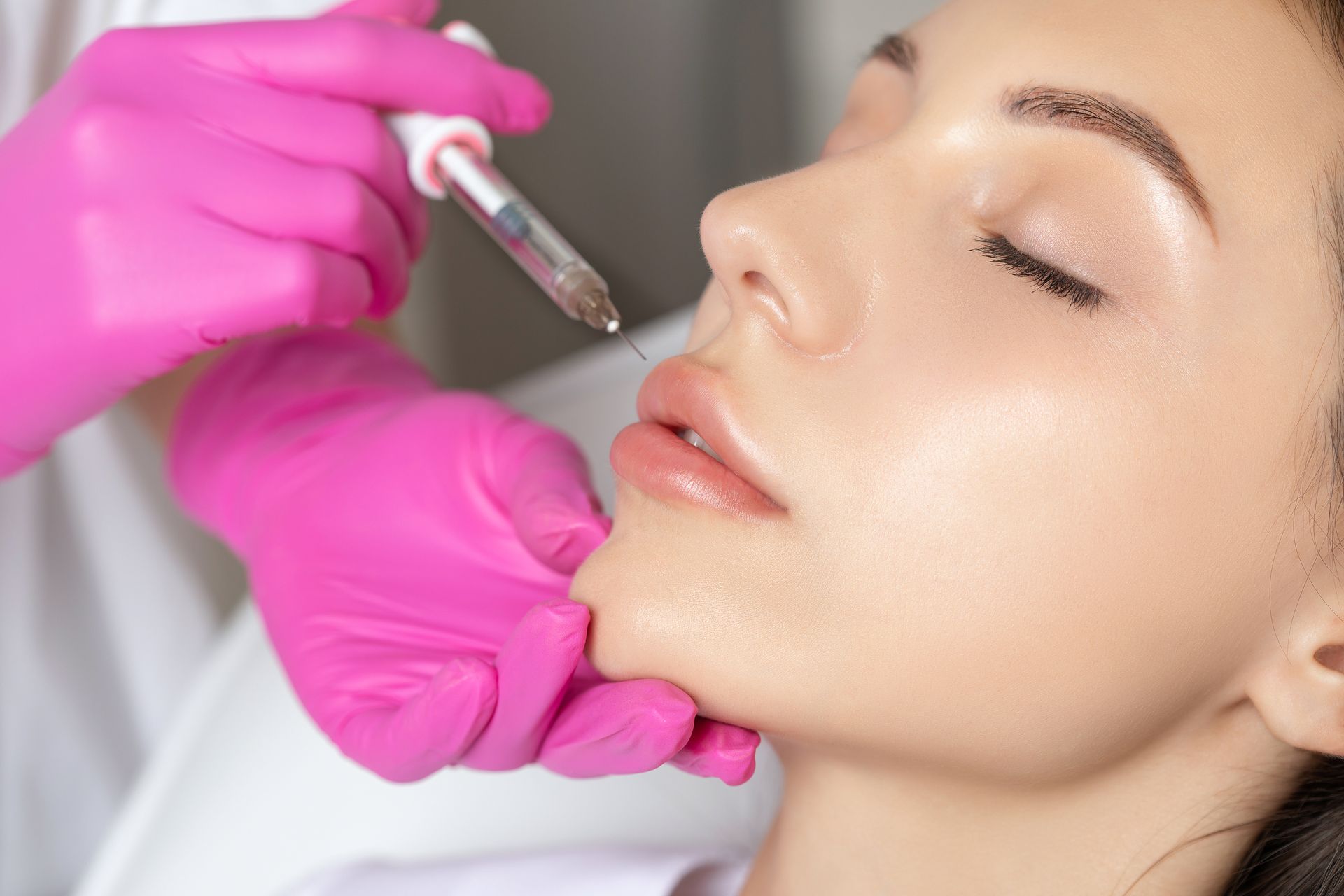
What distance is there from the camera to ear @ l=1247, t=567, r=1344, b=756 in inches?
30.5

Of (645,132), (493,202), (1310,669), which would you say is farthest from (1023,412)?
(645,132)

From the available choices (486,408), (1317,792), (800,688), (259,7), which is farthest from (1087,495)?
(259,7)

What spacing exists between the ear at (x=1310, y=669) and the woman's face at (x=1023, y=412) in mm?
18

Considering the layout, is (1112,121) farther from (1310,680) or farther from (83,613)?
(83,613)

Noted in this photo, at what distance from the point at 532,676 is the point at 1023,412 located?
1.22 ft

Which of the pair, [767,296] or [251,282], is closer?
[767,296]

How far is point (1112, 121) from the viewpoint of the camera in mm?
726

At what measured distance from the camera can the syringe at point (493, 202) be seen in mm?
933

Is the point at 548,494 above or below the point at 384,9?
below

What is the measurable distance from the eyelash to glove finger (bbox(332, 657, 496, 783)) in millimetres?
437

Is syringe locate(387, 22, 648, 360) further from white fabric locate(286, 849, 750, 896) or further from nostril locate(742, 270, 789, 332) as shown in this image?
white fabric locate(286, 849, 750, 896)

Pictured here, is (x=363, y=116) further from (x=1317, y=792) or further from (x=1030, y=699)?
(x=1317, y=792)

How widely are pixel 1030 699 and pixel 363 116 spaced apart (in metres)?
0.72

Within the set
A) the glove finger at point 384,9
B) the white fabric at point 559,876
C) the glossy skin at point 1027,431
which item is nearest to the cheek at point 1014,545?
the glossy skin at point 1027,431
